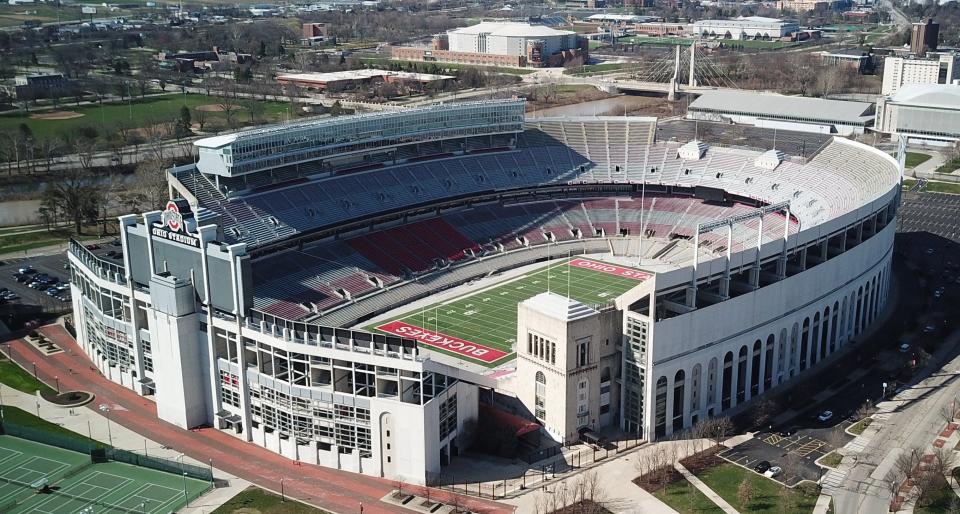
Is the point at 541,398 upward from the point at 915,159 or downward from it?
downward

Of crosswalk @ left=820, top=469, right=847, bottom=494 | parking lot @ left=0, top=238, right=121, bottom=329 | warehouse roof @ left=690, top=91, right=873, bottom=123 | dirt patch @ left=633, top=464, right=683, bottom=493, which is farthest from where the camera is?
warehouse roof @ left=690, top=91, right=873, bottom=123

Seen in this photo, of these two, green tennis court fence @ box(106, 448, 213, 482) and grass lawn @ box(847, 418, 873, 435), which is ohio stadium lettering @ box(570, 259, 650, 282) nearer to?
grass lawn @ box(847, 418, 873, 435)

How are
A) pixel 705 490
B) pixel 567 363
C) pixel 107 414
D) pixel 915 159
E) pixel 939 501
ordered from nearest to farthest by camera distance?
pixel 939 501, pixel 705 490, pixel 567 363, pixel 107 414, pixel 915 159

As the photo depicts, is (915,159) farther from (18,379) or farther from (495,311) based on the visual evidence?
(18,379)

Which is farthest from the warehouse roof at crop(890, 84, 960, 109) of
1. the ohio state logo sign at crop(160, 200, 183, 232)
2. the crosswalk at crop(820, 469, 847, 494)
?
the ohio state logo sign at crop(160, 200, 183, 232)

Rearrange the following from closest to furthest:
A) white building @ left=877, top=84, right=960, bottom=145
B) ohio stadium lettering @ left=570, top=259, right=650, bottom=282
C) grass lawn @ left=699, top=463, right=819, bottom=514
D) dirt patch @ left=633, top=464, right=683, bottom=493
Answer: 1. grass lawn @ left=699, top=463, right=819, bottom=514
2. dirt patch @ left=633, top=464, right=683, bottom=493
3. ohio stadium lettering @ left=570, top=259, right=650, bottom=282
4. white building @ left=877, top=84, right=960, bottom=145

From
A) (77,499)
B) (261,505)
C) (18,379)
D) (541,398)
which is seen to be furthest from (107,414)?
(541,398)
